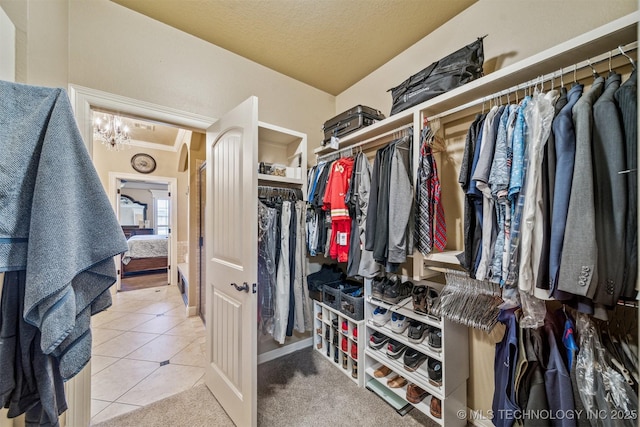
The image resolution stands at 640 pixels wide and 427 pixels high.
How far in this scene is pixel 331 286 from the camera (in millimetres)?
2217

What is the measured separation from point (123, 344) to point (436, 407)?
3.00 m

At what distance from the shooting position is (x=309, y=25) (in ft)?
5.78

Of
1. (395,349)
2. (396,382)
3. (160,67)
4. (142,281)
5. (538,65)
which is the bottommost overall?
(142,281)

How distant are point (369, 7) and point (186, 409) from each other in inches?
119

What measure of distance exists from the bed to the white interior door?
4740 millimetres

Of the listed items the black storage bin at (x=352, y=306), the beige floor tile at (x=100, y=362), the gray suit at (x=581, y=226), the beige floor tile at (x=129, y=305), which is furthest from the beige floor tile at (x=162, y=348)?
the gray suit at (x=581, y=226)

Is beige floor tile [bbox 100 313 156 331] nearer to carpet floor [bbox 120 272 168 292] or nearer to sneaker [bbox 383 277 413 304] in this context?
carpet floor [bbox 120 272 168 292]

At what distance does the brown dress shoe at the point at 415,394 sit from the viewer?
156 centimetres

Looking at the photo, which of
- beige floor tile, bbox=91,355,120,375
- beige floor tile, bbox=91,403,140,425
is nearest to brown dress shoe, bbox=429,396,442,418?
beige floor tile, bbox=91,403,140,425

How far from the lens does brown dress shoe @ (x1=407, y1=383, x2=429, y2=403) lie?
5.11 ft

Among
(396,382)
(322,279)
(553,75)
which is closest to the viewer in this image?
(553,75)

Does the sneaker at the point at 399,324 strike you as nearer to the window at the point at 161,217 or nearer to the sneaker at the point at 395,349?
the sneaker at the point at 395,349

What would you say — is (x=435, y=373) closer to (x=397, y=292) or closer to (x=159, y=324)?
(x=397, y=292)

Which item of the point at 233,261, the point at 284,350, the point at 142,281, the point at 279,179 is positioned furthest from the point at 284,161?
the point at 142,281
